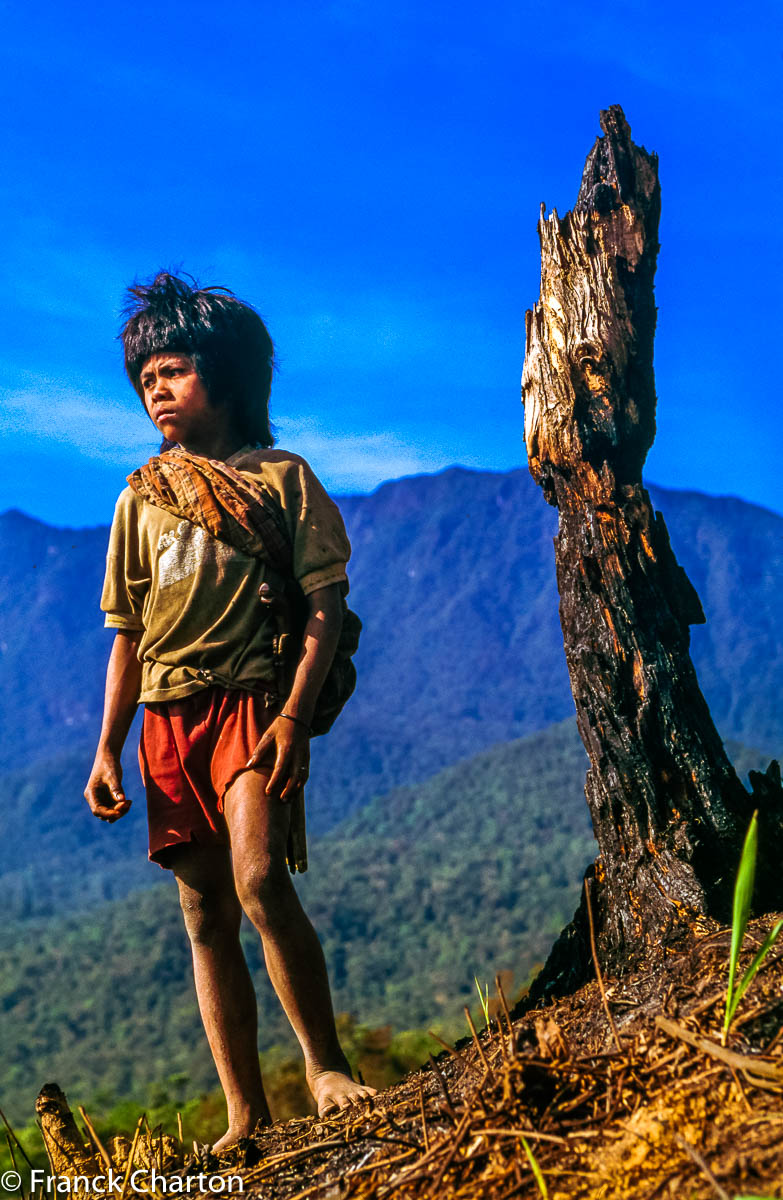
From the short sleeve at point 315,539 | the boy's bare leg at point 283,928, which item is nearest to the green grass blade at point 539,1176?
the boy's bare leg at point 283,928

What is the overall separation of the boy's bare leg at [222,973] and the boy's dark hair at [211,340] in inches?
56.1

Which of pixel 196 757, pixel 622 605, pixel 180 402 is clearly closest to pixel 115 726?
pixel 196 757

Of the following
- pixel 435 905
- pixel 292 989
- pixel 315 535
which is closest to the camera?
pixel 292 989

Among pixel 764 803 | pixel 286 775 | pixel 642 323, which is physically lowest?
pixel 764 803

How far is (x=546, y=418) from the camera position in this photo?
11.9ft

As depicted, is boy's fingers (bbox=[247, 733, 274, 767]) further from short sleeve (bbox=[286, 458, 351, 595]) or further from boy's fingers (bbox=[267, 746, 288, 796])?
short sleeve (bbox=[286, 458, 351, 595])

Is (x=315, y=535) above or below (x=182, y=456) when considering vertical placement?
below

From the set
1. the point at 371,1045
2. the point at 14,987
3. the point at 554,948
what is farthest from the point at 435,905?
the point at 554,948

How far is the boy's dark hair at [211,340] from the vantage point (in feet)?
11.1

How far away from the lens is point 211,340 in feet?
11.1

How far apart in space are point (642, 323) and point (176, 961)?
22.8 meters

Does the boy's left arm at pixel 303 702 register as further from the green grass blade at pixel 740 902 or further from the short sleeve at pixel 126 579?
the green grass blade at pixel 740 902

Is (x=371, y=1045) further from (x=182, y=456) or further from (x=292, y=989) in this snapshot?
(x=182, y=456)

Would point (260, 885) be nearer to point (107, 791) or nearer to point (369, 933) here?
point (107, 791)
